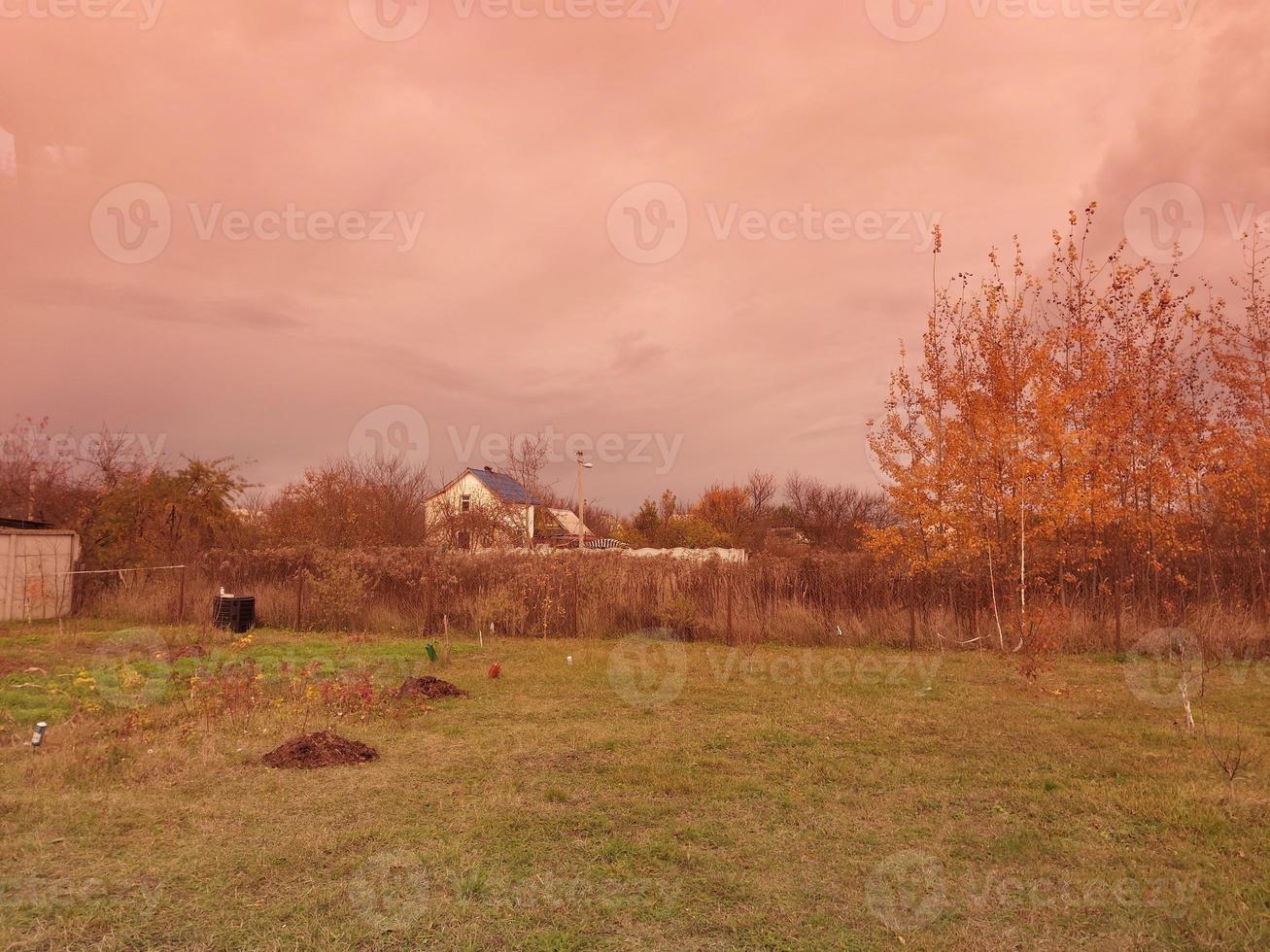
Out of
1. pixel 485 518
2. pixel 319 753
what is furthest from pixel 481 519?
pixel 319 753

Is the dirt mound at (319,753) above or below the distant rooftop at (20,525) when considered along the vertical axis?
below

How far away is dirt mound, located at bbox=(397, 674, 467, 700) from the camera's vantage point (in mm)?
10250

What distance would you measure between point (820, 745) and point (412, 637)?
1170 cm

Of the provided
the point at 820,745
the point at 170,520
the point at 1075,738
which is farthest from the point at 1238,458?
the point at 170,520

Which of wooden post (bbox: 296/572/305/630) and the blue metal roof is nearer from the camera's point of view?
wooden post (bbox: 296/572/305/630)

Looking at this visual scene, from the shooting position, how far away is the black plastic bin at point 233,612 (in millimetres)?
18000

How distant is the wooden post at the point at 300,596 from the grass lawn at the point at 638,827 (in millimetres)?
8760

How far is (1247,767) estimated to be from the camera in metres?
6.93

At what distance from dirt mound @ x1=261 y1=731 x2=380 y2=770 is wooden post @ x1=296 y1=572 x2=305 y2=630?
12.4m

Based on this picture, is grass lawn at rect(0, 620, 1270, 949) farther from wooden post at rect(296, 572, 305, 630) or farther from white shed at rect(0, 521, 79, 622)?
white shed at rect(0, 521, 79, 622)

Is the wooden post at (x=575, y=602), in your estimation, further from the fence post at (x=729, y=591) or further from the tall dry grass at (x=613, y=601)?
the fence post at (x=729, y=591)

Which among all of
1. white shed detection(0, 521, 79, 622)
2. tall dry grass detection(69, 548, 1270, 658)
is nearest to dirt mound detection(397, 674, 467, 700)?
tall dry grass detection(69, 548, 1270, 658)

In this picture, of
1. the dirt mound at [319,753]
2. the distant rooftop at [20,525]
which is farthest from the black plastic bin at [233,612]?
the dirt mound at [319,753]

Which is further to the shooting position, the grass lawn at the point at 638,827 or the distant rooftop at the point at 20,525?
the distant rooftop at the point at 20,525
